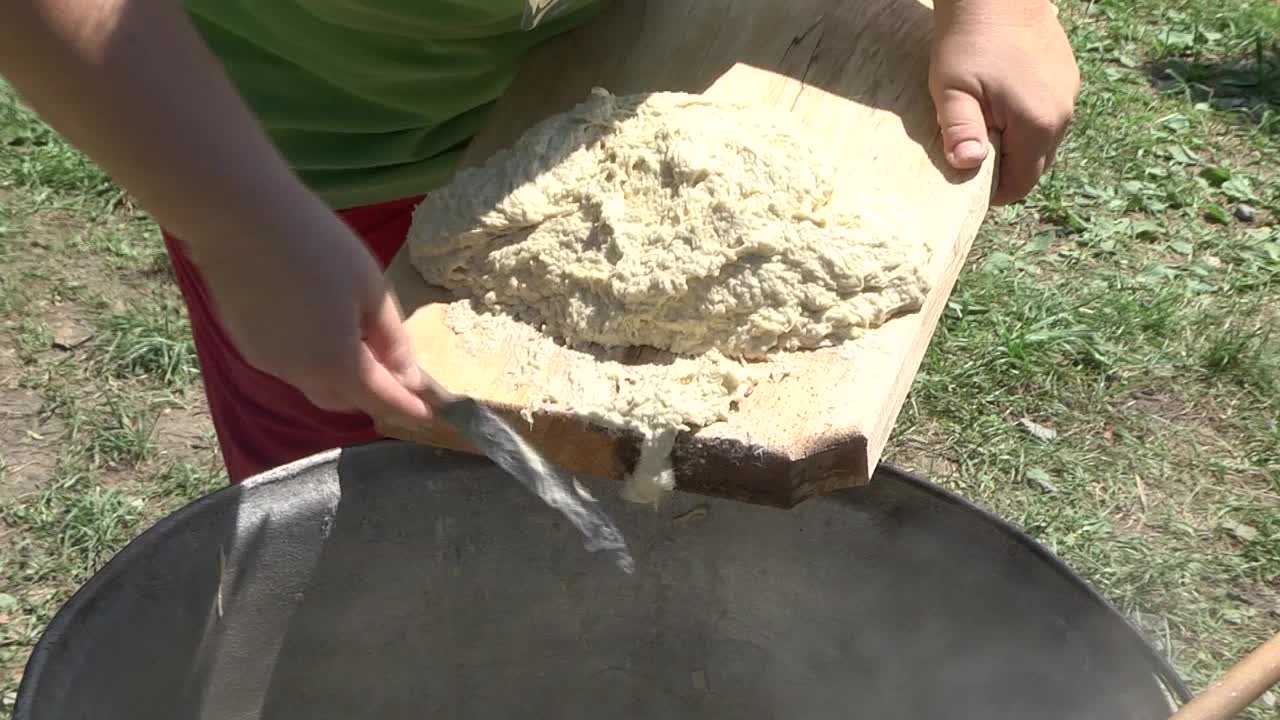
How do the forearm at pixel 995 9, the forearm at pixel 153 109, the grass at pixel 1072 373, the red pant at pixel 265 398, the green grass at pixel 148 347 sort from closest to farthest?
the forearm at pixel 153 109
the forearm at pixel 995 9
the red pant at pixel 265 398
the grass at pixel 1072 373
the green grass at pixel 148 347

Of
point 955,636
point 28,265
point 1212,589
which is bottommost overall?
point 1212,589

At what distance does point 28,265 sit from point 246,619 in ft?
4.92

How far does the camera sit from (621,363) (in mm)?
973

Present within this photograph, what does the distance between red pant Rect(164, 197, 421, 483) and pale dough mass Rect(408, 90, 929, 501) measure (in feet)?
0.80

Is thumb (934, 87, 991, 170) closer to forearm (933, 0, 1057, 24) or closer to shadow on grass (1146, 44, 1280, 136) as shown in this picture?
forearm (933, 0, 1057, 24)

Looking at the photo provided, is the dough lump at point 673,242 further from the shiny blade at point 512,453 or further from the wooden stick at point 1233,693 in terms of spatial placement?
the wooden stick at point 1233,693

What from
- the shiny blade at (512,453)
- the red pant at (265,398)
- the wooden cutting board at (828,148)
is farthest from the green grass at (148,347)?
the shiny blade at (512,453)

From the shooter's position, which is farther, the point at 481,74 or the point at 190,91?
the point at 481,74

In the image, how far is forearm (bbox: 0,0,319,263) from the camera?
0.67 meters

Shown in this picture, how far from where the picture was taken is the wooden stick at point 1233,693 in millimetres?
745

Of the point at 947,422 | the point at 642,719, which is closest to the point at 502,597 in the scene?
the point at 642,719

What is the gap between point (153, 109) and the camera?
0.68 meters

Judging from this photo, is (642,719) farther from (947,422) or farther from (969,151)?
(947,422)

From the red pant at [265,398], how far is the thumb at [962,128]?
0.54 metres
